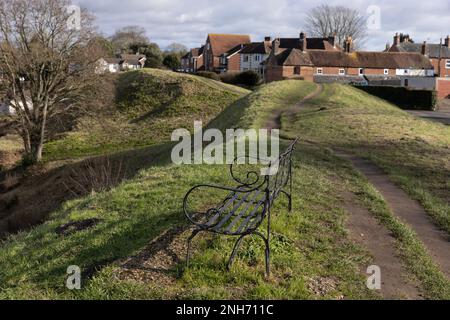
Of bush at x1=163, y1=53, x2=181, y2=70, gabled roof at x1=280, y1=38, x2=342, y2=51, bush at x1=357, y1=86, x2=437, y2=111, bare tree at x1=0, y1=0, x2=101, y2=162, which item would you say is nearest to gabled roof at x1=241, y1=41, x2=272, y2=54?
gabled roof at x1=280, y1=38, x2=342, y2=51

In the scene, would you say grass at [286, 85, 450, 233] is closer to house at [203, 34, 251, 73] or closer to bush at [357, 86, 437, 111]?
bush at [357, 86, 437, 111]

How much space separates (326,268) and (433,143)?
41.3ft

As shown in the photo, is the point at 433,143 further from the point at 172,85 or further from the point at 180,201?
the point at 172,85

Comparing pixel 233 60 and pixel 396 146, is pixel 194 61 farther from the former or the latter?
pixel 396 146

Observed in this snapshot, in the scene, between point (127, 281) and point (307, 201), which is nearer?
point (127, 281)

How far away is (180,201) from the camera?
7.44m

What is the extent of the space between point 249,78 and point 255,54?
2169 cm

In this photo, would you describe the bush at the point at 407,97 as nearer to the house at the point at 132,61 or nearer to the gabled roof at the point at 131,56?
the house at the point at 132,61

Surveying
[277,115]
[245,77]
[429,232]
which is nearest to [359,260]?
[429,232]

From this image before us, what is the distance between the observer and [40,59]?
27.1m

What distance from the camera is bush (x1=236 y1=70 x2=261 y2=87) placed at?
5716 cm

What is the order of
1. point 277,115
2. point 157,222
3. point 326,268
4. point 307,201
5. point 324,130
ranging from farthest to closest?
point 277,115
point 324,130
point 307,201
point 157,222
point 326,268

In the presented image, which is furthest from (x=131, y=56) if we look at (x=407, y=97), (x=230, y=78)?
(x=407, y=97)

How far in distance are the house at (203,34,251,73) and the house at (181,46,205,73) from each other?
22.9ft
